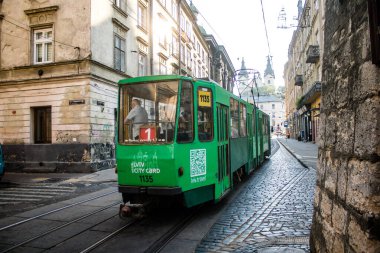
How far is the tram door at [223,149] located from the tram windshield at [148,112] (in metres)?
1.50

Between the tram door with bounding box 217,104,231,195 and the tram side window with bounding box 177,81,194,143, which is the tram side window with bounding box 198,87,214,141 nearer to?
the tram side window with bounding box 177,81,194,143

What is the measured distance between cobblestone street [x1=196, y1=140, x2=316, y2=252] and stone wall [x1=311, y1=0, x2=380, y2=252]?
1.11 meters

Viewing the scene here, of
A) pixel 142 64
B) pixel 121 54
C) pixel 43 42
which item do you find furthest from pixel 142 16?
pixel 43 42

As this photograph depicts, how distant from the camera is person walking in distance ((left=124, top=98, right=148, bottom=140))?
252 inches

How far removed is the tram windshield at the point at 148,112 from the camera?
623 centimetres

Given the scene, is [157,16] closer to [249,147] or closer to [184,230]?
[249,147]

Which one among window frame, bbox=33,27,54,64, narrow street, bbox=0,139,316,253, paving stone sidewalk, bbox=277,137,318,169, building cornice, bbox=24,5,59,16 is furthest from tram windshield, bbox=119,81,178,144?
building cornice, bbox=24,5,59,16

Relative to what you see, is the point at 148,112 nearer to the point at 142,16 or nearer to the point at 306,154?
the point at 306,154

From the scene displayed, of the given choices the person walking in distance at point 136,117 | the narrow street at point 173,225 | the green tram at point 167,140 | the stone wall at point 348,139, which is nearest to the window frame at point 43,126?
the narrow street at point 173,225

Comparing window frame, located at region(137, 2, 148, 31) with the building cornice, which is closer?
the building cornice

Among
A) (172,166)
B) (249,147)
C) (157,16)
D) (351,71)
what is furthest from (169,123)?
(157,16)

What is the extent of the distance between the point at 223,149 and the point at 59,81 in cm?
1118

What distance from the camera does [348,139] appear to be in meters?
2.95

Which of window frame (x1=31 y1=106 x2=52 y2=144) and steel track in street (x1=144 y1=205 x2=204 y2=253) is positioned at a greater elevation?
window frame (x1=31 y1=106 x2=52 y2=144)
